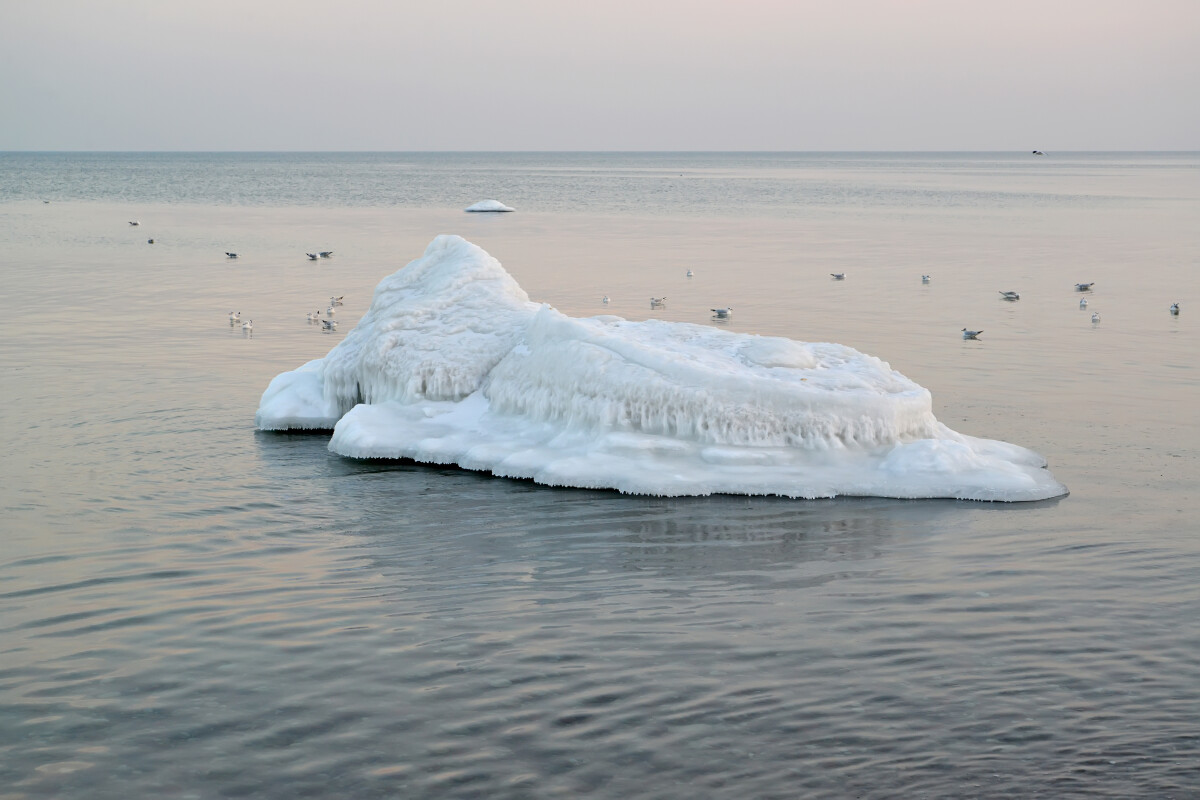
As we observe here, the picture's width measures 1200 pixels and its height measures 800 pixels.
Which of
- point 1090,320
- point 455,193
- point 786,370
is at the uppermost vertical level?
point 455,193

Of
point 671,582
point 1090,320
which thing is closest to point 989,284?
point 1090,320

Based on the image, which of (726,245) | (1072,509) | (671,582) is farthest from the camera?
(726,245)

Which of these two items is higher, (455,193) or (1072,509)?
(455,193)

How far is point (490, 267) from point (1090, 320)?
20582mm

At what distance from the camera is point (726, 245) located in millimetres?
60250

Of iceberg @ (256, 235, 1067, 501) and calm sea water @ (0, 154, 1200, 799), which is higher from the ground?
iceberg @ (256, 235, 1067, 501)

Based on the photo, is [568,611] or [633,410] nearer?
[568,611]

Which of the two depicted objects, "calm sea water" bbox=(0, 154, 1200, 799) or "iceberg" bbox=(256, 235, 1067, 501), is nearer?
"calm sea water" bbox=(0, 154, 1200, 799)

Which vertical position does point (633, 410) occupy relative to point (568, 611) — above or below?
above

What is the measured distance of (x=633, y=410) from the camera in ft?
60.0

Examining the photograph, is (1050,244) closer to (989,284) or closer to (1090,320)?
(989,284)

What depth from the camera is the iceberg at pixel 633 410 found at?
17750 mm

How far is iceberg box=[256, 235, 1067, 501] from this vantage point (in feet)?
58.2

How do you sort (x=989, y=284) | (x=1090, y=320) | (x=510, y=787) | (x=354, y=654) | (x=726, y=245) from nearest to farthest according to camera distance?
(x=510, y=787)
(x=354, y=654)
(x=1090, y=320)
(x=989, y=284)
(x=726, y=245)
